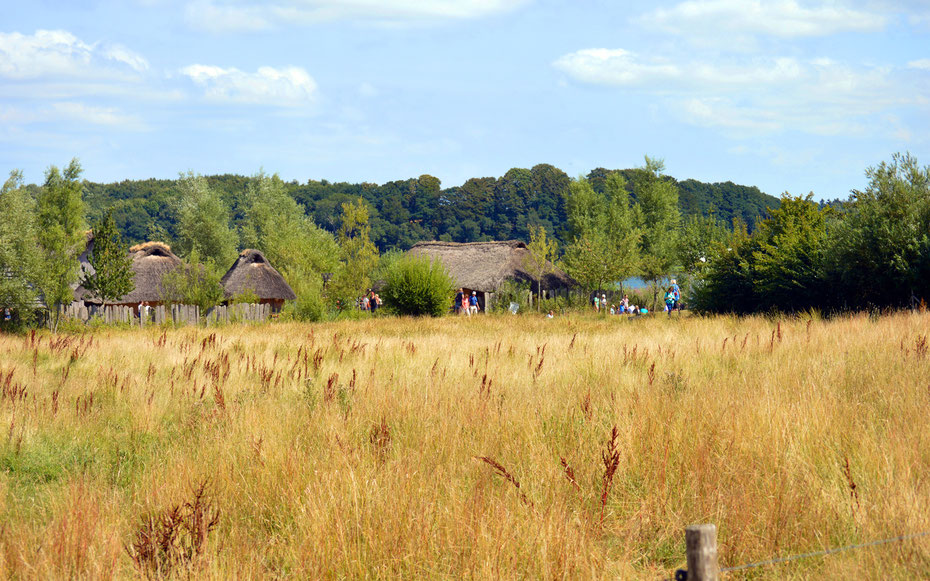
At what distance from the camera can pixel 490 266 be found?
49344mm

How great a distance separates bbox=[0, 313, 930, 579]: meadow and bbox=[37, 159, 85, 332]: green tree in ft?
68.5

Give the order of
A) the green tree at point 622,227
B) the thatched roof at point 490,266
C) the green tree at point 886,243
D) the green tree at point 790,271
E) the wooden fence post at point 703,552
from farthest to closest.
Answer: the thatched roof at point 490,266 → the green tree at point 622,227 → the green tree at point 790,271 → the green tree at point 886,243 → the wooden fence post at point 703,552

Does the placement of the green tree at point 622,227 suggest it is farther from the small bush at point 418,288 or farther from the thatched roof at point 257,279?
the thatched roof at point 257,279

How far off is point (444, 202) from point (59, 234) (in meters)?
84.8

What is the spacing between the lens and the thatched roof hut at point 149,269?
42594 millimetres

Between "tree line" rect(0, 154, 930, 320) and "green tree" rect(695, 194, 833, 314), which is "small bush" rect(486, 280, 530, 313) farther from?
"green tree" rect(695, 194, 833, 314)

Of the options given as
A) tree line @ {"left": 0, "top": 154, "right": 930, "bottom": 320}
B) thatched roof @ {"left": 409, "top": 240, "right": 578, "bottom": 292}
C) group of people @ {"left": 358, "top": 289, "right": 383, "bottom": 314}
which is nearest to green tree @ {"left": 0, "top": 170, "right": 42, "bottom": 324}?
tree line @ {"left": 0, "top": 154, "right": 930, "bottom": 320}

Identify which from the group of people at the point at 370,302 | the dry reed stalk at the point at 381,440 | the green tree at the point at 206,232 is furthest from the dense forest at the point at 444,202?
the dry reed stalk at the point at 381,440

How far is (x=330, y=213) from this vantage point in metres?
102

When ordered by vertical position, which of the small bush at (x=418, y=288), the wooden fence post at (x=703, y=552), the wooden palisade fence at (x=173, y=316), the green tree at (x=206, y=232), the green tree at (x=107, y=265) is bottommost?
the wooden fence post at (x=703, y=552)

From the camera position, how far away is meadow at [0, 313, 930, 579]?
3.63 metres

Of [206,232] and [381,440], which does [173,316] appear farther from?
[206,232]

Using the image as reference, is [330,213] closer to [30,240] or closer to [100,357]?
[30,240]

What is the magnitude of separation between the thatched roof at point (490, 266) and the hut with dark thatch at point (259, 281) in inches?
345
